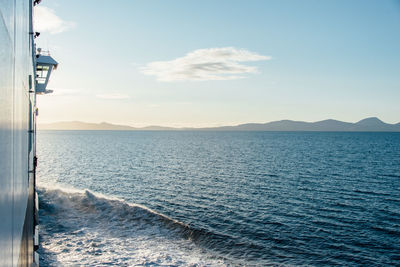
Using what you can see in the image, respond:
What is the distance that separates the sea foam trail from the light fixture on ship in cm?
1001

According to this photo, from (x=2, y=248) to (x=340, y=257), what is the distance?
18.8 meters

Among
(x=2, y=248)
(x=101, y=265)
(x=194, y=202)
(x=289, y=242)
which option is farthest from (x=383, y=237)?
(x=2, y=248)

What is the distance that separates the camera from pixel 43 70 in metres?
21.2

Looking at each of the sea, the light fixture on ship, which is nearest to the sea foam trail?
the sea

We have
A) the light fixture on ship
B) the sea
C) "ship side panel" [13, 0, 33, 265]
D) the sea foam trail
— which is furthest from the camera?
the light fixture on ship

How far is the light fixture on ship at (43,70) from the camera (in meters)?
20.4

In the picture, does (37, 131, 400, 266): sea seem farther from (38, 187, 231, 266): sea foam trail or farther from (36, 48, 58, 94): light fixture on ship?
(36, 48, 58, 94): light fixture on ship

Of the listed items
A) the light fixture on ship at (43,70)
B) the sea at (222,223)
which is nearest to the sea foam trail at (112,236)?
the sea at (222,223)

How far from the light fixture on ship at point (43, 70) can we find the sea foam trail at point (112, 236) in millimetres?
10012

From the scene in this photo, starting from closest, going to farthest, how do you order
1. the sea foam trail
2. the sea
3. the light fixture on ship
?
the sea foam trail < the sea < the light fixture on ship

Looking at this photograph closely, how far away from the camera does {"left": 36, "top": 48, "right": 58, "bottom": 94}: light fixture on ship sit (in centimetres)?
2036

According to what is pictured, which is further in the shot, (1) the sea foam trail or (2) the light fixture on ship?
(2) the light fixture on ship

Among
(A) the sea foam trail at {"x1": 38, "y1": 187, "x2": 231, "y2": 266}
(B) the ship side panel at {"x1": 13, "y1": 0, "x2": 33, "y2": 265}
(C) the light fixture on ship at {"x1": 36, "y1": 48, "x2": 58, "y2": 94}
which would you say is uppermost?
(C) the light fixture on ship at {"x1": 36, "y1": 48, "x2": 58, "y2": 94}

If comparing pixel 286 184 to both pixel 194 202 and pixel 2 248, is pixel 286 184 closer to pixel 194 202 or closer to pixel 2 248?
pixel 194 202
